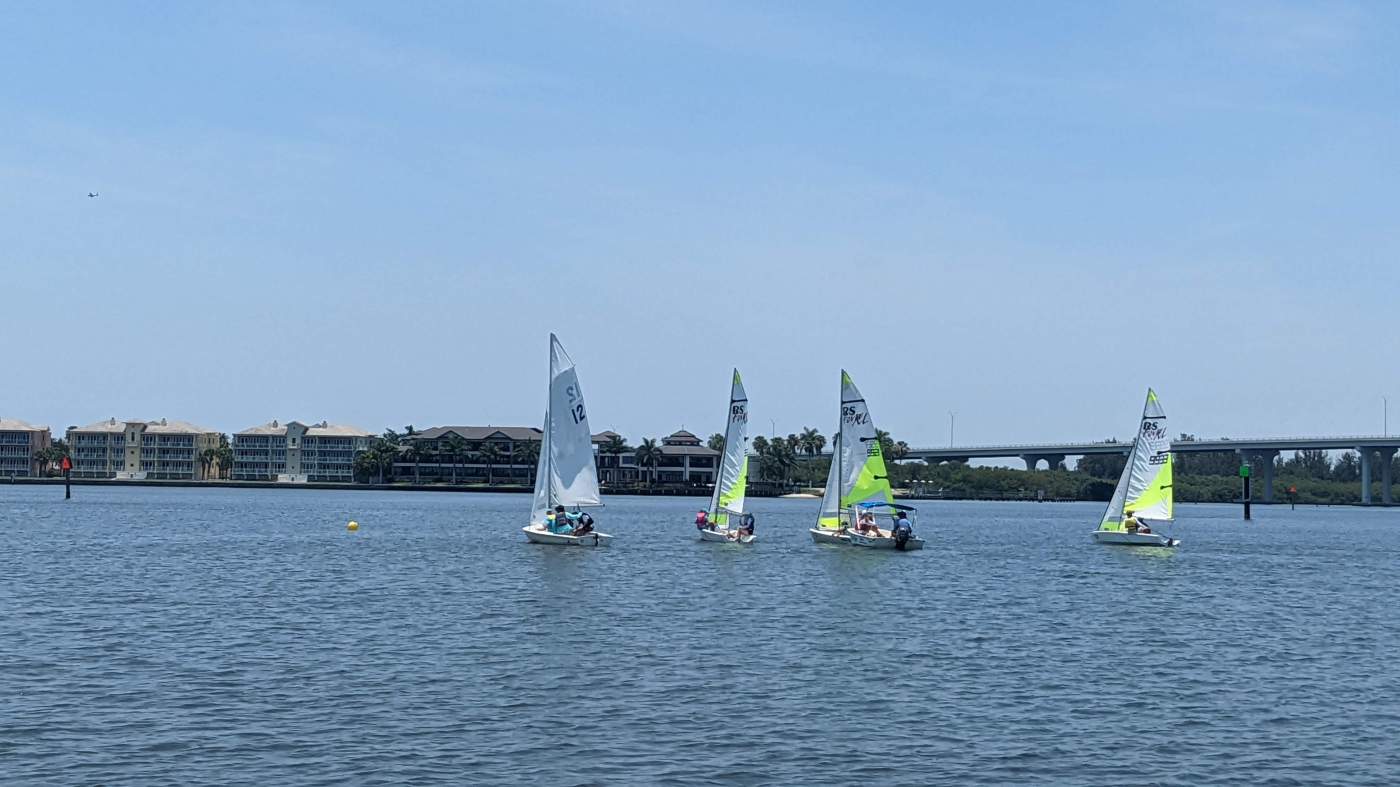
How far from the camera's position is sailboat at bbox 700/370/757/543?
81.5m

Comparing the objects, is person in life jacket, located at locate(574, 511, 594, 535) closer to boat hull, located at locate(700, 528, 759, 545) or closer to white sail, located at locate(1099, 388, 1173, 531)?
boat hull, located at locate(700, 528, 759, 545)

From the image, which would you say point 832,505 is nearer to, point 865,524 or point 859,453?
point 865,524

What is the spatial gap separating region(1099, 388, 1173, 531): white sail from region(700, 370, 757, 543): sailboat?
79.6 feet

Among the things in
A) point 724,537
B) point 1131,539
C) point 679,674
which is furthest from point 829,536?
point 679,674

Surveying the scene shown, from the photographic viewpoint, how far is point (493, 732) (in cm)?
2658

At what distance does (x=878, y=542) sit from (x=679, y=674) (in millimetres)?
47885

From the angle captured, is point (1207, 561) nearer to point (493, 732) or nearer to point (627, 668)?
point (627, 668)

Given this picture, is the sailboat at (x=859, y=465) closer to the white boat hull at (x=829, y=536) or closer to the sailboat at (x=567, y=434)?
the white boat hull at (x=829, y=536)

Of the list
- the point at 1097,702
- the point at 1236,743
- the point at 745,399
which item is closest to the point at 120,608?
the point at 1097,702

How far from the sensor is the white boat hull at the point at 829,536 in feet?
275

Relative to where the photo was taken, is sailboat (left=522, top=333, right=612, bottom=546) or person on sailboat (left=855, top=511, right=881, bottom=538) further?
person on sailboat (left=855, top=511, right=881, bottom=538)

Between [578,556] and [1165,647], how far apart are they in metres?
36.8

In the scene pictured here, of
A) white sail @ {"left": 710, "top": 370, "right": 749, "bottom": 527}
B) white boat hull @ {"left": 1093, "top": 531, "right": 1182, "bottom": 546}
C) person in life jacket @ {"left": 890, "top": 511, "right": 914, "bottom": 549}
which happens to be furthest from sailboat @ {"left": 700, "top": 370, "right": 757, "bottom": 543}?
white boat hull @ {"left": 1093, "top": 531, "right": 1182, "bottom": 546}

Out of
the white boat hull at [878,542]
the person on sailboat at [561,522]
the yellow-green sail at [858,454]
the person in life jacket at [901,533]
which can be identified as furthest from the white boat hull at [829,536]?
the person on sailboat at [561,522]
